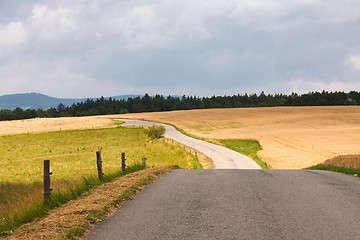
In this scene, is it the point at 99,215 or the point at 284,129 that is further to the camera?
the point at 284,129

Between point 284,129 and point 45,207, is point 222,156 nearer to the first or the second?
point 284,129

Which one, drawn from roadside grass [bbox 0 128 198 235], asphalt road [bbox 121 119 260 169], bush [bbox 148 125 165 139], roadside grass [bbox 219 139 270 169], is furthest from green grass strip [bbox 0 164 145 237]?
bush [bbox 148 125 165 139]

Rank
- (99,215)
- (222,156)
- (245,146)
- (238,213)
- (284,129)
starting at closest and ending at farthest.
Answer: (238,213) < (99,215) < (222,156) < (245,146) < (284,129)

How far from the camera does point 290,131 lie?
86.6 metres

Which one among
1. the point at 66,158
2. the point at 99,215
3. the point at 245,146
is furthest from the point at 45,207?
the point at 245,146

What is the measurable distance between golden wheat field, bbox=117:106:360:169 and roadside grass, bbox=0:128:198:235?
459 inches

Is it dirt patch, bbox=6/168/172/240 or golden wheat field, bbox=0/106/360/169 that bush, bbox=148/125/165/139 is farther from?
dirt patch, bbox=6/168/172/240

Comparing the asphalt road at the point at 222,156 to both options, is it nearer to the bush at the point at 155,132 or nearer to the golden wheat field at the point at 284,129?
the golden wheat field at the point at 284,129

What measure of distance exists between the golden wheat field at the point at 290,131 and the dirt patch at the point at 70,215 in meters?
33.5

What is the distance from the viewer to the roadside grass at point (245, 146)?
207 ft

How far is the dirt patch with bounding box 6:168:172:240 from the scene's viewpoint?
10.1 metres

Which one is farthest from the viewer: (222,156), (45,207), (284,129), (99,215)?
(284,129)

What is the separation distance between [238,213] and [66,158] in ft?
158

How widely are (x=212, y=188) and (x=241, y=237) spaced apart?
7001mm
